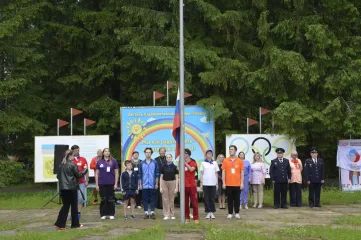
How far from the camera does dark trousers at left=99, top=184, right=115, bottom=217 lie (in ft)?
49.9

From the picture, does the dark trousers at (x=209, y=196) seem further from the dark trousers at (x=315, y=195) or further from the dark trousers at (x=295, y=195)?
the dark trousers at (x=315, y=195)

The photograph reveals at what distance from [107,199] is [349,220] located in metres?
6.46

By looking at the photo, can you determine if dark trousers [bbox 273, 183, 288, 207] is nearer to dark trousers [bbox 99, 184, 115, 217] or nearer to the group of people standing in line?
the group of people standing in line

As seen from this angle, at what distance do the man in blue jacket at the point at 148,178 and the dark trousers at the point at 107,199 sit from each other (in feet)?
2.76

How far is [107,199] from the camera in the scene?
15344 mm

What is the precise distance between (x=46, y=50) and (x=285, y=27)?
1299cm

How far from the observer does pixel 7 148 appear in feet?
93.1

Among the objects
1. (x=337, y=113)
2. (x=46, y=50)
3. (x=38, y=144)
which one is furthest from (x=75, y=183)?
(x=46, y=50)

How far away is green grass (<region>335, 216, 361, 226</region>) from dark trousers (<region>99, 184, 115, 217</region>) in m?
6.01

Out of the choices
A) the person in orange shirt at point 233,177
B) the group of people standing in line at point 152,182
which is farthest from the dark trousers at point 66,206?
the person in orange shirt at point 233,177

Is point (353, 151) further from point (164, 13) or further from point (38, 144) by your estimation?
point (38, 144)

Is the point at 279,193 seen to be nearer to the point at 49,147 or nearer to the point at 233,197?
the point at 233,197

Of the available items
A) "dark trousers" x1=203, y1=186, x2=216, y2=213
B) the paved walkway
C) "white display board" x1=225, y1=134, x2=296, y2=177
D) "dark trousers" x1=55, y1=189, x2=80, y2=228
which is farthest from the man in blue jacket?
"white display board" x1=225, y1=134, x2=296, y2=177

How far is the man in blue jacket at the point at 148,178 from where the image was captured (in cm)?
1530
